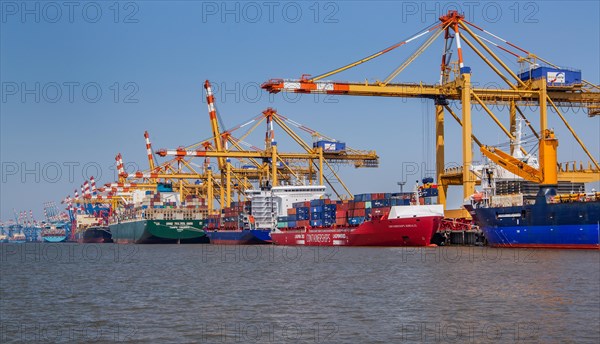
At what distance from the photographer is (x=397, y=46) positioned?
195 feet

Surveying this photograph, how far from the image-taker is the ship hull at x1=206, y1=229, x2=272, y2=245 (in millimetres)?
81469

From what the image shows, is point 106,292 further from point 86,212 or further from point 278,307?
point 86,212

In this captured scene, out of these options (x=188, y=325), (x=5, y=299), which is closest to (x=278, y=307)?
(x=188, y=325)

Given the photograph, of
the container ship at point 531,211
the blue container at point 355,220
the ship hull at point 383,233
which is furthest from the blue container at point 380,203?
the container ship at point 531,211

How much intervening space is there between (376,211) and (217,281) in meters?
30.7

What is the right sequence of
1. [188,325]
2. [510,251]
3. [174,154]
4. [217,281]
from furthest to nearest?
[174,154] → [510,251] → [217,281] → [188,325]

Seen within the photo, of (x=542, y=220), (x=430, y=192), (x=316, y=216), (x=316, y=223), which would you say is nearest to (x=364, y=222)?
(x=430, y=192)

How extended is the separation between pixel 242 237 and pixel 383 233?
2906 cm

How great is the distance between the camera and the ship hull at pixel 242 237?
267 feet

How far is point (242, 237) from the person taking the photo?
84938 mm

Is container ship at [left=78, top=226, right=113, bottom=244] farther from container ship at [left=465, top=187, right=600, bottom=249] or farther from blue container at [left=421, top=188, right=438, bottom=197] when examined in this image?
container ship at [left=465, top=187, right=600, bottom=249]

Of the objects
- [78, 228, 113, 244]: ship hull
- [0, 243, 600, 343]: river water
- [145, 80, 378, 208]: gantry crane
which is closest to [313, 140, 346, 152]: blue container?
[145, 80, 378, 208]: gantry crane

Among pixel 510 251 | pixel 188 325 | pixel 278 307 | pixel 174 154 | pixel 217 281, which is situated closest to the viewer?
pixel 188 325

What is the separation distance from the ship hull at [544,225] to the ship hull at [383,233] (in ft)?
16.8
